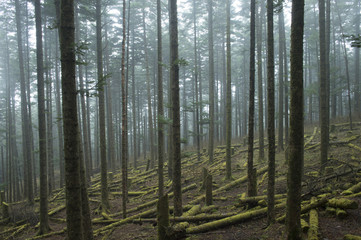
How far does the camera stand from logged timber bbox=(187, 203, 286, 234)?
248 inches

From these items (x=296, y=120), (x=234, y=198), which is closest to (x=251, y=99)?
(x=296, y=120)

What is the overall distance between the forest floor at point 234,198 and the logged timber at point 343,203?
0.18m

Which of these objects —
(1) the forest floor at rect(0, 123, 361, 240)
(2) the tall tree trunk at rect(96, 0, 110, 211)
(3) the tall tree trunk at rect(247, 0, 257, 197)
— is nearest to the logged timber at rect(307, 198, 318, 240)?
(1) the forest floor at rect(0, 123, 361, 240)

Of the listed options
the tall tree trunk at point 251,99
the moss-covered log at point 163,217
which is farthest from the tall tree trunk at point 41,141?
the tall tree trunk at point 251,99

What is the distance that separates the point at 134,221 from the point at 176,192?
2433mm

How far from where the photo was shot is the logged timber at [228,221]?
6.31 metres

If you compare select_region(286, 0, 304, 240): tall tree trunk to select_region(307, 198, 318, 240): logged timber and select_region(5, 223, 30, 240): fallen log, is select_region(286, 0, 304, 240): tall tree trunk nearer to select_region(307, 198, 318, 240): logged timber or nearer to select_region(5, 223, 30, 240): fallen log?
select_region(307, 198, 318, 240): logged timber

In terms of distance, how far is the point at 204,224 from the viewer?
647 cm

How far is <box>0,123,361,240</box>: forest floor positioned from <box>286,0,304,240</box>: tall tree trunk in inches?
34.2

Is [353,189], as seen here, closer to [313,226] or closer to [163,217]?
[313,226]

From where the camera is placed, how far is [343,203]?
570 centimetres

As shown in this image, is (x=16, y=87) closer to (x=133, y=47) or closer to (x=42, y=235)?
(x=133, y=47)

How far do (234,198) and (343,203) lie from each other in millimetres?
4294

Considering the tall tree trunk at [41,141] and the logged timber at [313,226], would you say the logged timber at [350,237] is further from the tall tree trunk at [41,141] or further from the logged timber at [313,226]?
the tall tree trunk at [41,141]
